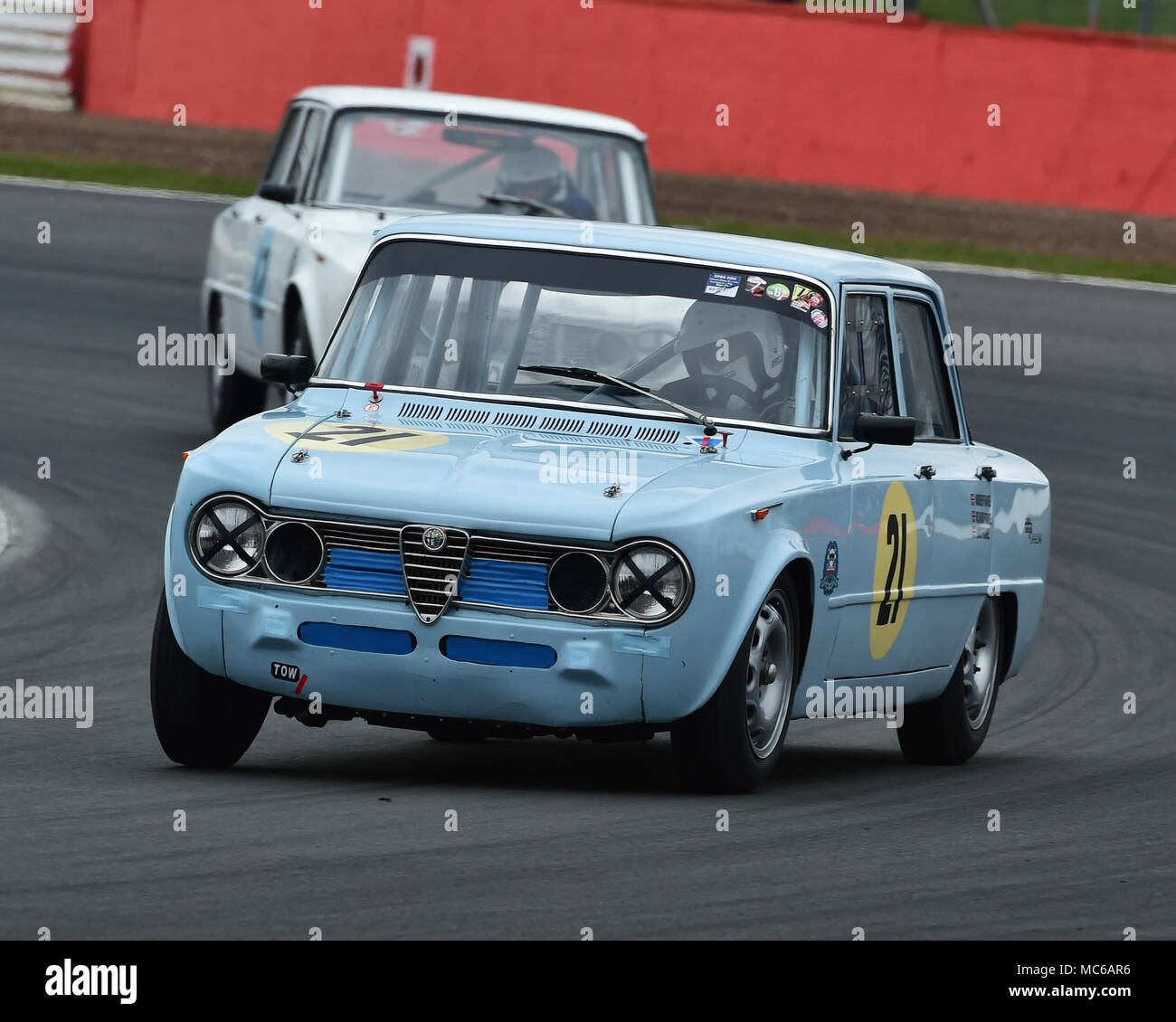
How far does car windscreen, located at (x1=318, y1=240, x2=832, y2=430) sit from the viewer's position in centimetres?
808

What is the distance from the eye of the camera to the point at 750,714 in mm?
7422

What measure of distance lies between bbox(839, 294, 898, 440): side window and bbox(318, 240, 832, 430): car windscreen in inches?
6.4

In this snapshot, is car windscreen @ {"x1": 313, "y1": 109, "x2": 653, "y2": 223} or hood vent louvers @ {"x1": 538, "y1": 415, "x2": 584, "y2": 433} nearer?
hood vent louvers @ {"x1": 538, "y1": 415, "x2": 584, "y2": 433}

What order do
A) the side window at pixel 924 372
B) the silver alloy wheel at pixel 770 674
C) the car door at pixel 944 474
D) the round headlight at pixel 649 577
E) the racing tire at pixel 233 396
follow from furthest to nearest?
the racing tire at pixel 233 396, the side window at pixel 924 372, the car door at pixel 944 474, the silver alloy wheel at pixel 770 674, the round headlight at pixel 649 577

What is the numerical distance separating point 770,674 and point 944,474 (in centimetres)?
160

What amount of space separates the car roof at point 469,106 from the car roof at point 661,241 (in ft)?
17.9

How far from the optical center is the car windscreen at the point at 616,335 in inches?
318

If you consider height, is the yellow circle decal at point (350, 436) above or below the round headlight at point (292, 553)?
above
